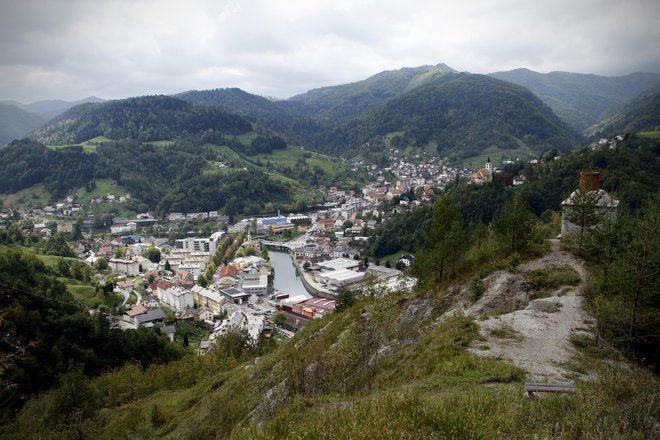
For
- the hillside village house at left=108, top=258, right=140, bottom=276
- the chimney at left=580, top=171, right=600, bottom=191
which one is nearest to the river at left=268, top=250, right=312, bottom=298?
the hillside village house at left=108, top=258, right=140, bottom=276

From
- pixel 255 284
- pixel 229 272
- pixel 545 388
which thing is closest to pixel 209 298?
pixel 255 284

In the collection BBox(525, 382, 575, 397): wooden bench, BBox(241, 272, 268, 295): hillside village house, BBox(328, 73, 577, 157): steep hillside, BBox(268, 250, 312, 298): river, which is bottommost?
BBox(268, 250, 312, 298): river

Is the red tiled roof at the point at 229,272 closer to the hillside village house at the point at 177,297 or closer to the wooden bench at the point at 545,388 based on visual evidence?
the hillside village house at the point at 177,297

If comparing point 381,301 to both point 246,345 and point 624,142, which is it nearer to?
point 246,345

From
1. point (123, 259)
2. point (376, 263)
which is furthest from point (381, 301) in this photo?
point (123, 259)

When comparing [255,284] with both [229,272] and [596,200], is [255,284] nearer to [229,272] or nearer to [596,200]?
[229,272]

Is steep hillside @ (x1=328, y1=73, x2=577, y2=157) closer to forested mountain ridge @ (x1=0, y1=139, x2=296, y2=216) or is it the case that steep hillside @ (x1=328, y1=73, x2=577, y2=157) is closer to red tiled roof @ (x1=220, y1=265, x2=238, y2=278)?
forested mountain ridge @ (x1=0, y1=139, x2=296, y2=216)
